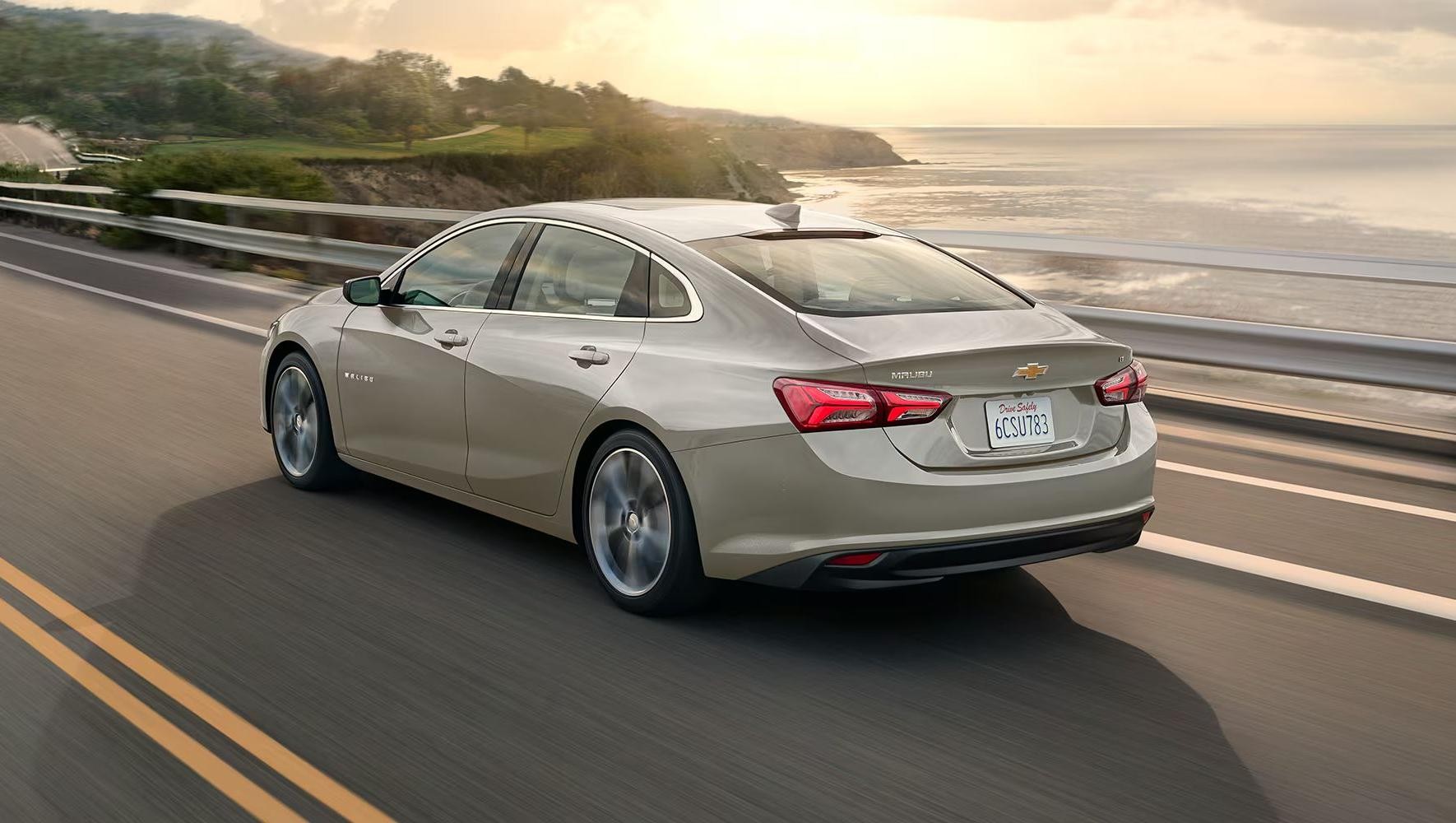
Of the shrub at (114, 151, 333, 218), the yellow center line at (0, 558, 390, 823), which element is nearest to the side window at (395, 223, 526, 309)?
the yellow center line at (0, 558, 390, 823)

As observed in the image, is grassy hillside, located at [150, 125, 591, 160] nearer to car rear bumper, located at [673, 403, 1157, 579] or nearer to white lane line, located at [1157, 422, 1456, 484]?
white lane line, located at [1157, 422, 1456, 484]

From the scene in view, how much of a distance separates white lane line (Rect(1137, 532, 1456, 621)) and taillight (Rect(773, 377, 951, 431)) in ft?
7.04

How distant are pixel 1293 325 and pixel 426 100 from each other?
54.7m

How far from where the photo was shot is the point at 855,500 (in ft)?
14.8

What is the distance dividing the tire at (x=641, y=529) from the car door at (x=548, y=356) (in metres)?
0.20

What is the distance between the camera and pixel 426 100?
59.6 m

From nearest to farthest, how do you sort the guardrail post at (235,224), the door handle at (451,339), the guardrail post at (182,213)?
the door handle at (451,339), the guardrail post at (235,224), the guardrail post at (182,213)

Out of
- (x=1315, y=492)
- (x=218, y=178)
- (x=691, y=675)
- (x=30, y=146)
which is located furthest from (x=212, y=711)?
(x=30, y=146)

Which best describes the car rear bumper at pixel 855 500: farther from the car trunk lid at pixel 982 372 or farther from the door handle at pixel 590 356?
the door handle at pixel 590 356

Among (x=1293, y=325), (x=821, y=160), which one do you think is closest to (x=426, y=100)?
(x=821, y=160)

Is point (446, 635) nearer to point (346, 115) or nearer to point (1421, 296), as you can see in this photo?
point (1421, 296)

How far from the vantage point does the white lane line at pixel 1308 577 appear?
550 centimetres

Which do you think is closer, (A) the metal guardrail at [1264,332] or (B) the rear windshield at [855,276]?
(B) the rear windshield at [855,276]

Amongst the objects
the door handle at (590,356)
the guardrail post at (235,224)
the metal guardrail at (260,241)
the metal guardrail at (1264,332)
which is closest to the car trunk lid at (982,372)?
the door handle at (590,356)
